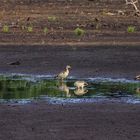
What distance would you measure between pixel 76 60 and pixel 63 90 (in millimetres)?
6667

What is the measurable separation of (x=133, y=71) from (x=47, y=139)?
10278 mm

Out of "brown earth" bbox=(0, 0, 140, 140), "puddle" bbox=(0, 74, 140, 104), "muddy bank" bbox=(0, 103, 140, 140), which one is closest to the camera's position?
"muddy bank" bbox=(0, 103, 140, 140)

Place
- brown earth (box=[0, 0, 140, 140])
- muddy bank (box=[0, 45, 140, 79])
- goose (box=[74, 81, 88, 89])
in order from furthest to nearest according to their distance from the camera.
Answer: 1. muddy bank (box=[0, 45, 140, 79])
2. goose (box=[74, 81, 88, 89])
3. brown earth (box=[0, 0, 140, 140])

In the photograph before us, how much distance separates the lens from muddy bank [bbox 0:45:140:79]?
22781 mm

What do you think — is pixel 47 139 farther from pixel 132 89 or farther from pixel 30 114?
pixel 132 89

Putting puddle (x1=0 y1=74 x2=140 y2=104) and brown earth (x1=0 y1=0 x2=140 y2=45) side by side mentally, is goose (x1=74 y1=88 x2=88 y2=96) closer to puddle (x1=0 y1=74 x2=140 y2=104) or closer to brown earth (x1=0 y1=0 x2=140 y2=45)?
puddle (x1=0 y1=74 x2=140 y2=104)

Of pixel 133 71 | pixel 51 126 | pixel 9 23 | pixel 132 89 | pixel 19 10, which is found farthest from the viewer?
pixel 19 10

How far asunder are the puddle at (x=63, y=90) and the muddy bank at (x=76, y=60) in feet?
4.58

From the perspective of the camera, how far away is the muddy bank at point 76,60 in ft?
74.7

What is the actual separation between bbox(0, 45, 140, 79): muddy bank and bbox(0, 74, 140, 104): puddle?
1.40 m

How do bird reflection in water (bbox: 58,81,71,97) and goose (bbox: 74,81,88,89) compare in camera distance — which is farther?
goose (bbox: 74,81,88,89)

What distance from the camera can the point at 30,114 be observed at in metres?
15.4

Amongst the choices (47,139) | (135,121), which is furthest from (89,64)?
(47,139)

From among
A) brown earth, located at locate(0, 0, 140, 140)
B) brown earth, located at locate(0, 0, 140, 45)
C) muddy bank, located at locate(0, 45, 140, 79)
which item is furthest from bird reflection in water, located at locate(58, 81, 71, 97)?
brown earth, located at locate(0, 0, 140, 45)
